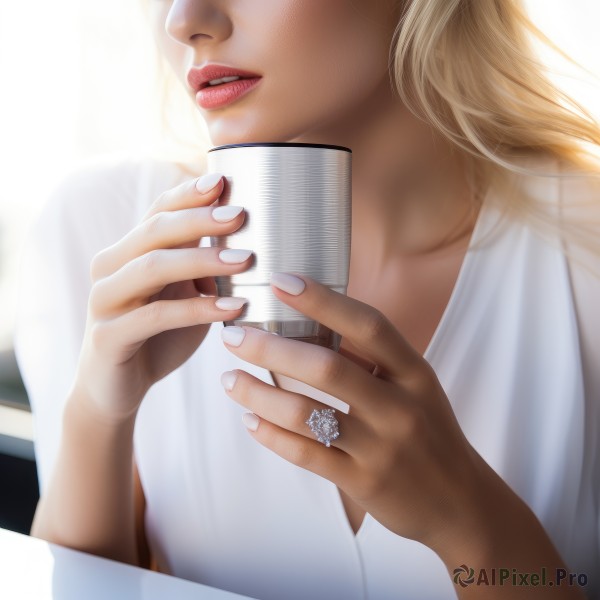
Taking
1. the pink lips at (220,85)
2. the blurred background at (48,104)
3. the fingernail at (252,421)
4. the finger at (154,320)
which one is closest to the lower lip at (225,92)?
the pink lips at (220,85)

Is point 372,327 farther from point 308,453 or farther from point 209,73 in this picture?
point 209,73

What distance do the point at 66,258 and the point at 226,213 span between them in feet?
2.88

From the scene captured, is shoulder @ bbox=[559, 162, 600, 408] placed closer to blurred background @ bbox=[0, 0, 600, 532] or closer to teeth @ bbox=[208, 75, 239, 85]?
teeth @ bbox=[208, 75, 239, 85]

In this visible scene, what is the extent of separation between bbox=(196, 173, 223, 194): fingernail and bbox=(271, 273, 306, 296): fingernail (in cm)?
10

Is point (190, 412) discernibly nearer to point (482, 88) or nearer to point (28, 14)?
point (482, 88)

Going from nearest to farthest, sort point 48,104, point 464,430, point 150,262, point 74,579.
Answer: point 150,262 → point 74,579 → point 464,430 → point 48,104

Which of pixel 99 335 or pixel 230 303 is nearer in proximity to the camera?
pixel 230 303

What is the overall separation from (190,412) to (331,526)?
0.32m

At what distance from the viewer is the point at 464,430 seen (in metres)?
1.24

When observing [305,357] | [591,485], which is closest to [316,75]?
[305,357]

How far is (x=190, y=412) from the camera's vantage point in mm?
1361

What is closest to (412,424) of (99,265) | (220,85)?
(99,265)

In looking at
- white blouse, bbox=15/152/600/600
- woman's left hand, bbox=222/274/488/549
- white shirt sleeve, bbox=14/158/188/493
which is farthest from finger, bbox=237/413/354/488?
white shirt sleeve, bbox=14/158/188/493

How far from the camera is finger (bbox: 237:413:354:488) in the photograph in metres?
0.75
